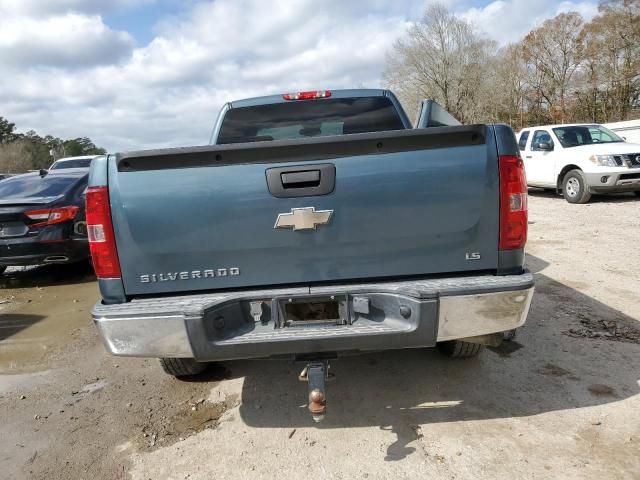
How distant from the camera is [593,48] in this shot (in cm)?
3253

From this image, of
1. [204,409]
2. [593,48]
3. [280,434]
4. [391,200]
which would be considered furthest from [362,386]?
[593,48]

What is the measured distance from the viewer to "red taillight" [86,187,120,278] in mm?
2281

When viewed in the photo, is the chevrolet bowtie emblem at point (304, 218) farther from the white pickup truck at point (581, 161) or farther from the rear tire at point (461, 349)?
the white pickup truck at point (581, 161)

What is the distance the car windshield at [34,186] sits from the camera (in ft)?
21.0

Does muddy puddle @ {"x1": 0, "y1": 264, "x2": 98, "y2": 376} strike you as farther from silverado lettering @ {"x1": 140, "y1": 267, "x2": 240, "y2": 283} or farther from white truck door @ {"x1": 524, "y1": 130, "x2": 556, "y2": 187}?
white truck door @ {"x1": 524, "y1": 130, "x2": 556, "y2": 187}

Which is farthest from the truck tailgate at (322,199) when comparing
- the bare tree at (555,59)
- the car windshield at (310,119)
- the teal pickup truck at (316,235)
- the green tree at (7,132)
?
the green tree at (7,132)

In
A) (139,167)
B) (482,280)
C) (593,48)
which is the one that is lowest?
(482,280)

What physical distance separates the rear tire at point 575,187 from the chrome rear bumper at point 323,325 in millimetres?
9041

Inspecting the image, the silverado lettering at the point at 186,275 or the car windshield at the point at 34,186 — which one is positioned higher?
the car windshield at the point at 34,186

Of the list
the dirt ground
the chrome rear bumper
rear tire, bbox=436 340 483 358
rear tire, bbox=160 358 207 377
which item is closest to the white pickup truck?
the dirt ground

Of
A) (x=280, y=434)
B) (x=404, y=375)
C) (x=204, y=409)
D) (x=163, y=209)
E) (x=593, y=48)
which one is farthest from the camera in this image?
(x=593, y=48)

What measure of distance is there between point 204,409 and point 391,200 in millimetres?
1882

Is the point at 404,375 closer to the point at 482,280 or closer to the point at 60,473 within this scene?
the point at 482,280

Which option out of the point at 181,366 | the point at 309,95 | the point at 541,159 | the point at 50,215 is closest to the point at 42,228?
the point at 50,215
